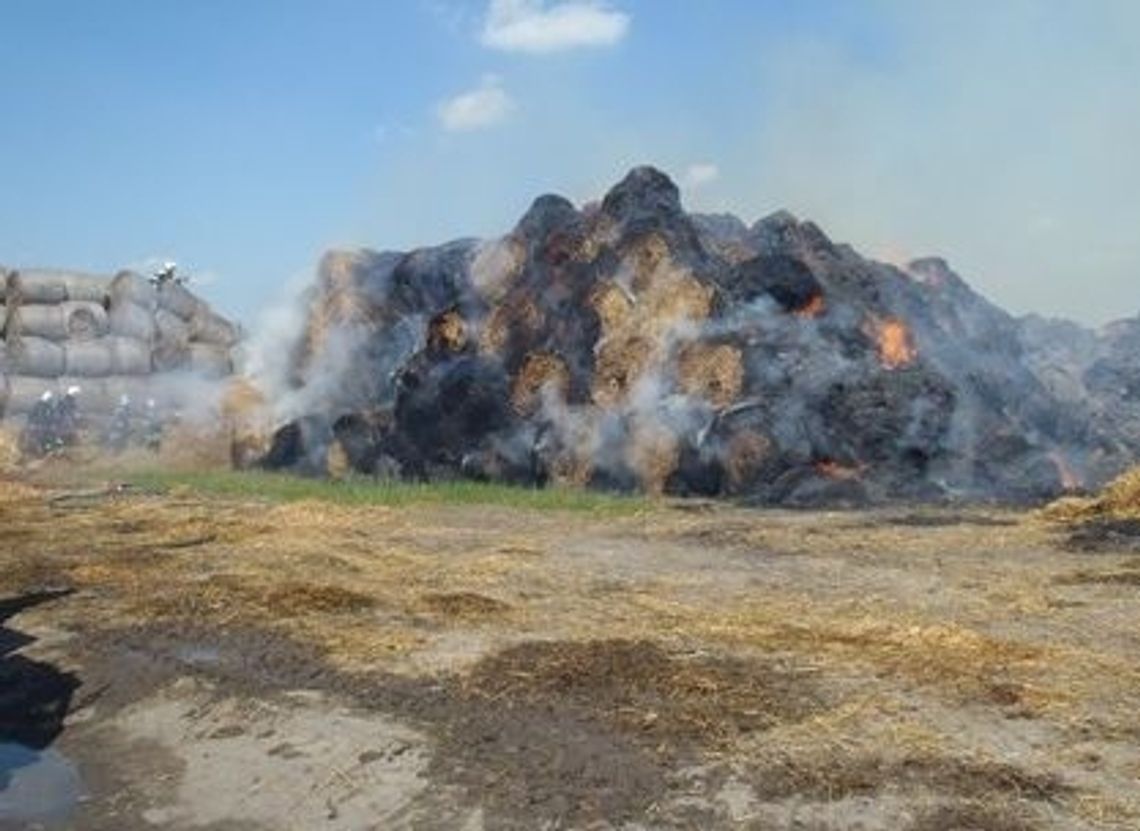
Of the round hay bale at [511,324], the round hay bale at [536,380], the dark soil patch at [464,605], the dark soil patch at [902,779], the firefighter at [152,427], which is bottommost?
the dark soil patch at [902,779]

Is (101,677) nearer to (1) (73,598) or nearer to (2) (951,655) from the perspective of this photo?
(1) (73,598)

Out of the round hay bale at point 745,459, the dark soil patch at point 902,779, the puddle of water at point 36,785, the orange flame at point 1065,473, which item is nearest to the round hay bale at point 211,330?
the round hay bale at point 745,459

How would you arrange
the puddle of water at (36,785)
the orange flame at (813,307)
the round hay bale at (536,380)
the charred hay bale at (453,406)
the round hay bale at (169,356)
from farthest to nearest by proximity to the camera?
the round hay bale at (169,356)
the charred hay bale at (453,406)
the round hay bale at (536,380)
the orange flame at (813,307)
the puddle of water at (36,785)

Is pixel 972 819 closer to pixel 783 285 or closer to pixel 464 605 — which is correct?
pixel 464 605

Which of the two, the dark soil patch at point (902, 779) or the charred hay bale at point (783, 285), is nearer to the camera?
the dark soil patch at point (902, 779)

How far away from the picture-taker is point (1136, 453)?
22438mm

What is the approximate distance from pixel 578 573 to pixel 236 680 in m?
4.24

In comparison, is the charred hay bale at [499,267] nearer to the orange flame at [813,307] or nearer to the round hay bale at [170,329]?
the orange flame at [813,307]

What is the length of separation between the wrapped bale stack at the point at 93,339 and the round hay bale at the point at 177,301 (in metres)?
0.03

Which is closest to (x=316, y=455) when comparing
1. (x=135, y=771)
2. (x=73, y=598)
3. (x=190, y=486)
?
(x=190, y=486)

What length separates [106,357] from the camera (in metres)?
29.9

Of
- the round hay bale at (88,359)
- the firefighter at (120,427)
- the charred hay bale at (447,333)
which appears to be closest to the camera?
the charred hay bale at (447,333)

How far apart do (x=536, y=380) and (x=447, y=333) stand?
2.97 metres

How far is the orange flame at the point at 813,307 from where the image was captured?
70.5 feet
